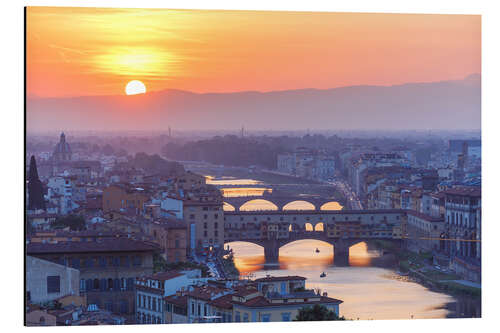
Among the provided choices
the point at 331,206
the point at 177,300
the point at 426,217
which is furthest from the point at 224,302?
the point at 331,206

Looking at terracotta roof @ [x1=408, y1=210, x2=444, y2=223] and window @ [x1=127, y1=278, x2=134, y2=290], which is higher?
terracotta roof @ [x1=408, y1=210, x2=444, y2=223]

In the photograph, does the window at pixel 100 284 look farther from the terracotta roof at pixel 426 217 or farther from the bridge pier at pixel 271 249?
the terracotta roof at pixel 426 217

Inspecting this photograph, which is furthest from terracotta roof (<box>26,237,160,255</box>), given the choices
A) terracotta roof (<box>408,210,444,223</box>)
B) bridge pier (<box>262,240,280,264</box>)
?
terracotta roof (<box>408,210,444,223</box>)

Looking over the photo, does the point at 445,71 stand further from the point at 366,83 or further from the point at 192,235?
the point at 192,235

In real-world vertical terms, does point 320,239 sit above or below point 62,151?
below

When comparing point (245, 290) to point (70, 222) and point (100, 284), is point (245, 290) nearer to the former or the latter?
point (100, 284)

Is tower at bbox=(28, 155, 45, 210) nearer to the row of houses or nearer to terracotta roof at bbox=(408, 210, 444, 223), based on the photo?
terracotta roof at bbox=(408, 210, 444, 223)

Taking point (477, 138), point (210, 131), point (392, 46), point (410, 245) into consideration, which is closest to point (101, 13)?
point (392, 46)
